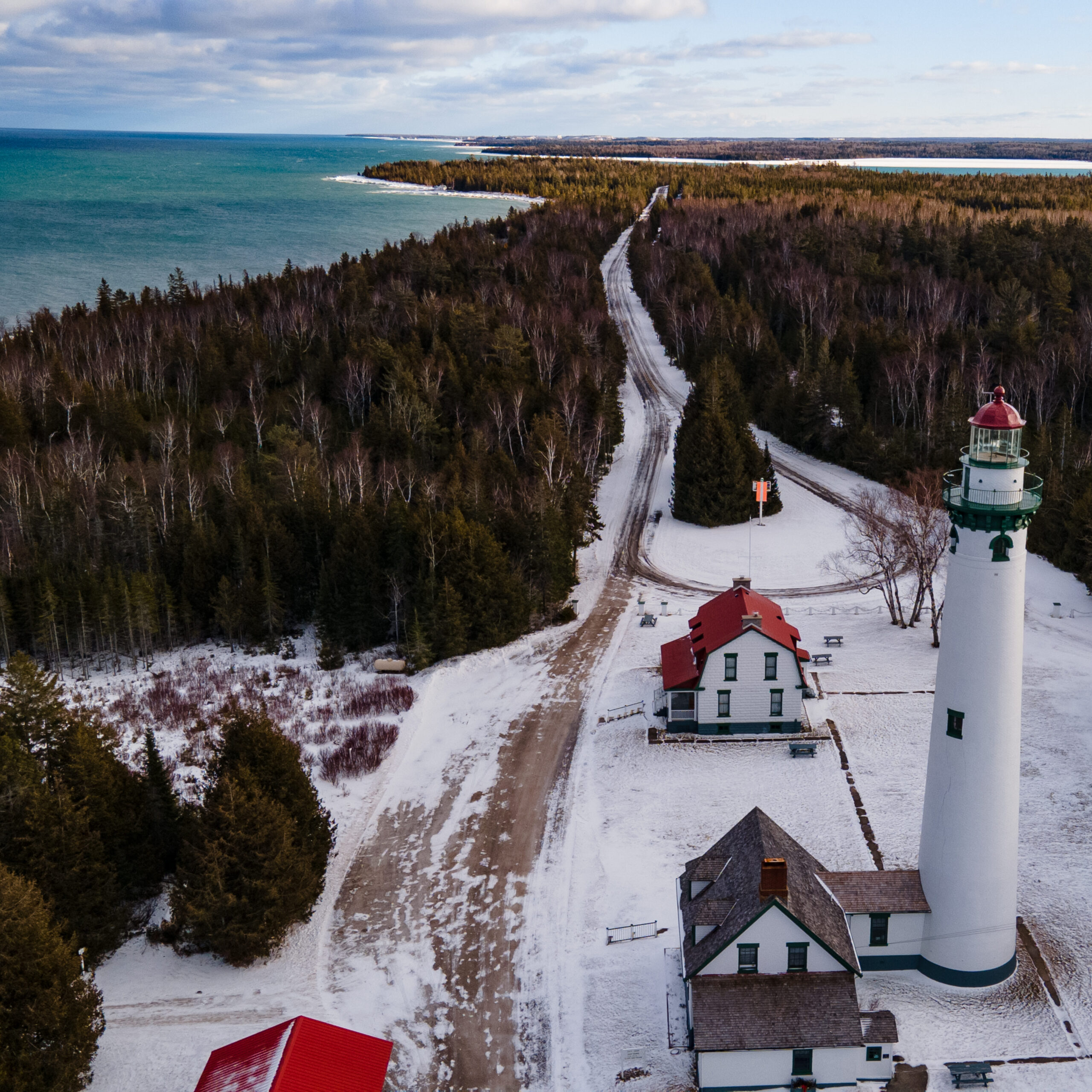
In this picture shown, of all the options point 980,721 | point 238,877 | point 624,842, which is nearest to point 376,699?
point 624,842

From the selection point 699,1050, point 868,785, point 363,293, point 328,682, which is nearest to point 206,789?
point 699,1050

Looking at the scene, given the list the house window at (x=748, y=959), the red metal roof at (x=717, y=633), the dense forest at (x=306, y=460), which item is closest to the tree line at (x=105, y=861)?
the house window at (x=748, y=959)

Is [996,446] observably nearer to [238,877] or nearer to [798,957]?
[798,957]

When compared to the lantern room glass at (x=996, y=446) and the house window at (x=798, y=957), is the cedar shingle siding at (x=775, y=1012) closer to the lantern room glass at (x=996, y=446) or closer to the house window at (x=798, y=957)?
the house window at (x=798, y=957)

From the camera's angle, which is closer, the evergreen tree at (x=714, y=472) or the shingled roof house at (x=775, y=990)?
the shingled roof house at (x=775, y=990)

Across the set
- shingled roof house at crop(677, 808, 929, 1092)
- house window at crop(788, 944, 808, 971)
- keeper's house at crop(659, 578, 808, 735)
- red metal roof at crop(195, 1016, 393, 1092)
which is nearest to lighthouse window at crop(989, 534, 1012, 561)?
shingled roof house at crop(677, 808, 929, 1092)

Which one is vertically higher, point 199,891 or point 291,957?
point 199,891

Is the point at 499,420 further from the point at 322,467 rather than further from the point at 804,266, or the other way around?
the point at 804,266

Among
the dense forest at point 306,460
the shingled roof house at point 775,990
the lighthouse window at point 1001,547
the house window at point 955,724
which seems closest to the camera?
the lighthouse window at point 1001,547
